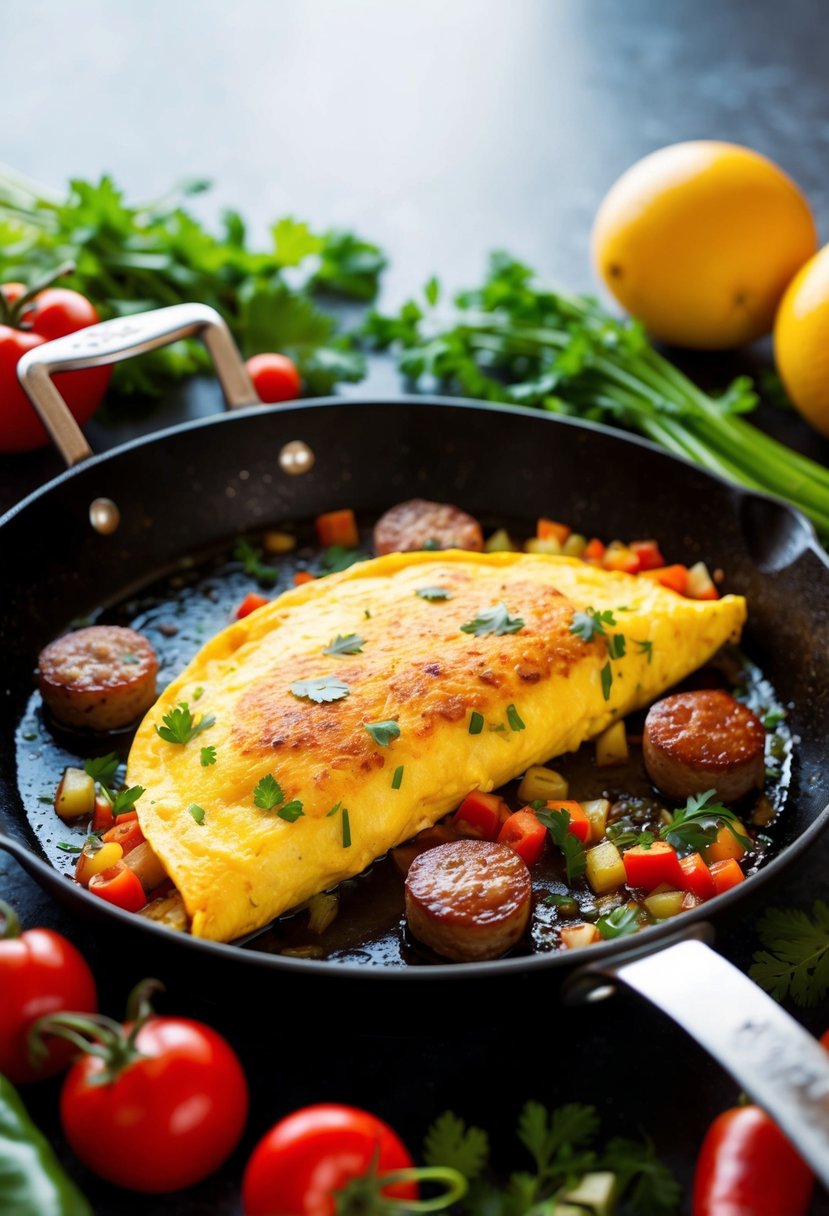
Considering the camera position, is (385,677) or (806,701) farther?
(806,701)

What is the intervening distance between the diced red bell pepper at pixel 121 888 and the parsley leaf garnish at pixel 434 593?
119 cm

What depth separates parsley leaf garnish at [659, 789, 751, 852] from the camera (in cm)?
312

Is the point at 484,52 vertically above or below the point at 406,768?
above

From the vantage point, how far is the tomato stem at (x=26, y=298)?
13.8ft

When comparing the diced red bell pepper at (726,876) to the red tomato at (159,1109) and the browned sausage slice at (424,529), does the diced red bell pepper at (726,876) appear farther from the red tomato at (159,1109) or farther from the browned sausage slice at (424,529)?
the browned sausage slice at (424,529)

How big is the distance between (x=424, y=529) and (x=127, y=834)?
148 cm

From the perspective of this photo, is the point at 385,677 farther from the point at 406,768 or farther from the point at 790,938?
the point at 790,938

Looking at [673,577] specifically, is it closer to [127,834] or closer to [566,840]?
[566,840]

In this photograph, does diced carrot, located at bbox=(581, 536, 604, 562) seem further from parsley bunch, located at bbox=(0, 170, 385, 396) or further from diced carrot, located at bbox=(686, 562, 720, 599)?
parsley bunch, located at bbox=(0, 170, 385, 396)

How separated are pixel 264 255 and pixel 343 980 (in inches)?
134

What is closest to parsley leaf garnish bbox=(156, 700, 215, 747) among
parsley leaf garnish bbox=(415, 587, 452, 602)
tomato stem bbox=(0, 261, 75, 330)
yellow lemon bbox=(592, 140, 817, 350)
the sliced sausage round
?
the sliced sausage round

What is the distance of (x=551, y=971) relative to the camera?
2.39m

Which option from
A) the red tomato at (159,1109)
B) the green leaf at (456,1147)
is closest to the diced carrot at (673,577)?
the green leaf at (456,1147)

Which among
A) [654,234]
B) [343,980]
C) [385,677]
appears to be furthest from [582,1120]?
[654,234]
